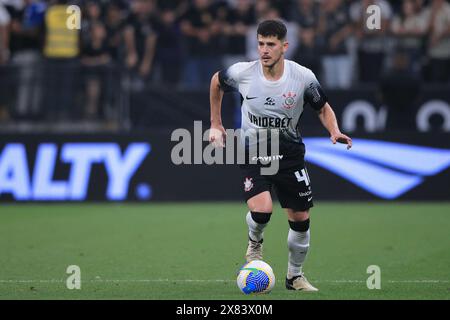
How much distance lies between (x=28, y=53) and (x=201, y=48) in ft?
11.6

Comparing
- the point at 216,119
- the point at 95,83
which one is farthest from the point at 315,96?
the point at 95,83

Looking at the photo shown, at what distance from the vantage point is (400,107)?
19312 millimetres

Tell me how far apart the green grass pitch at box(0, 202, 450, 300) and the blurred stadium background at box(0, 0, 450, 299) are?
0.09m

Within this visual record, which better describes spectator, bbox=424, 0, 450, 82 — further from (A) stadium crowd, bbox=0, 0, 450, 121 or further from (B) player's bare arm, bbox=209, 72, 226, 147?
(B) player's bare arm, bbox=209, 72, 226, 147

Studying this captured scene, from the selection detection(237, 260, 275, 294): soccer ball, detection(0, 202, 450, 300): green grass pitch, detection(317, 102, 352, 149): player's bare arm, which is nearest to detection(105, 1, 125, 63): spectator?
detection(0, 202, 450, 300): green grass pitch

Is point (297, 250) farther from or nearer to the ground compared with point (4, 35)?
nearer to the ground

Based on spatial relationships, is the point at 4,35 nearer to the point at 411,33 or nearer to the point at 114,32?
the point at 114,32

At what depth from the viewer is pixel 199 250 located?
1241 centimetres

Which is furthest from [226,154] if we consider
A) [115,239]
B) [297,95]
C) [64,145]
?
→ [297,95]

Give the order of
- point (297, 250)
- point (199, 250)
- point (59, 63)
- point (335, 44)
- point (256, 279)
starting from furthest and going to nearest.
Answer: point (335, 44) → point (59, 63) → point (199, 250) → point (297, 250) → point (256, 279)

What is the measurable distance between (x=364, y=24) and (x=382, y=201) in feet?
12.3

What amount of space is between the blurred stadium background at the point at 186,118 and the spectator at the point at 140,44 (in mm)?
28

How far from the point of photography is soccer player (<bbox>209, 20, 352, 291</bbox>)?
909cm

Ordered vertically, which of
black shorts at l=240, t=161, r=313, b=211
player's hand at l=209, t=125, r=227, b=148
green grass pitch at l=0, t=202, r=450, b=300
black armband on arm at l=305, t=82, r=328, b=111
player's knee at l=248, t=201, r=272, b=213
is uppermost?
black armband on arm at l=305, t=82, r=328, b=111
